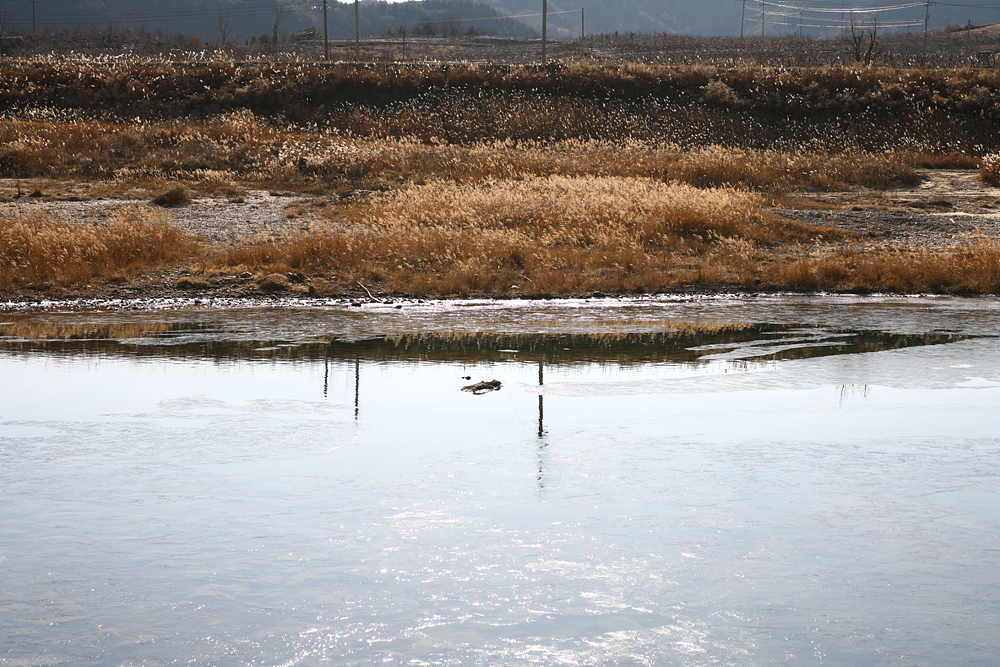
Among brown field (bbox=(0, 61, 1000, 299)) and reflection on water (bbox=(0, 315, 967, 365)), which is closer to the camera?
reflection on water (bbox=(0, 315, 967, 365))

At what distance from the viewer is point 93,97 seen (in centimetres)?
3753

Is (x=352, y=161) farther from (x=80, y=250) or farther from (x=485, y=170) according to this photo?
(x=80, y=250)

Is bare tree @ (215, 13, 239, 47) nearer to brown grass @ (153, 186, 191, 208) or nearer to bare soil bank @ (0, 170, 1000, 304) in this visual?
brown grass @ (153, 186, 191, 208)

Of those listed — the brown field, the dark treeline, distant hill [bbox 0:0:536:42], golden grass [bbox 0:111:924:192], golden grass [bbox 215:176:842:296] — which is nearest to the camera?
golden grass [bbox 215:176:842:296]

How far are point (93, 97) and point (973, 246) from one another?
3196cm

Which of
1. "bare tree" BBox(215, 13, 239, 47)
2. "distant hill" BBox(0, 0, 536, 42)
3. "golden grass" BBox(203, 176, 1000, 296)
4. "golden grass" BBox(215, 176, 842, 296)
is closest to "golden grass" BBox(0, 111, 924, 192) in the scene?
"golden grass" BBox(215, 176, 842, 296)

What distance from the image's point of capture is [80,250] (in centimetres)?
1606

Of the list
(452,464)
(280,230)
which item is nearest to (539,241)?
(280,230)

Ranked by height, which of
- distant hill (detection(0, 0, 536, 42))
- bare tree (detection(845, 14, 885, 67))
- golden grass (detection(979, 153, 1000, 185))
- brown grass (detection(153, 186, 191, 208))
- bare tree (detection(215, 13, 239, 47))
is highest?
distant hill (detection(0, 0, 536, 42))

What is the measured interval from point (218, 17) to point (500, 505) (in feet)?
576

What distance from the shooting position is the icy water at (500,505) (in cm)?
436

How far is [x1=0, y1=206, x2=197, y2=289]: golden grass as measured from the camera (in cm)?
1541

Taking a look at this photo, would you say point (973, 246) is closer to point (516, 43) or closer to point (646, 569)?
point (646, 569)

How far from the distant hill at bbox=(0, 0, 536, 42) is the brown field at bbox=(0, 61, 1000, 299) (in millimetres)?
106522
